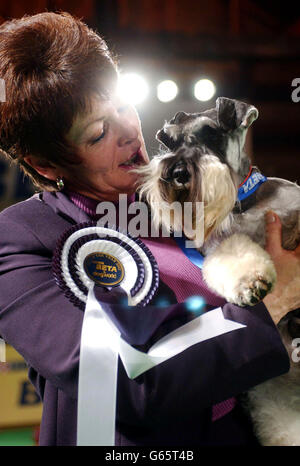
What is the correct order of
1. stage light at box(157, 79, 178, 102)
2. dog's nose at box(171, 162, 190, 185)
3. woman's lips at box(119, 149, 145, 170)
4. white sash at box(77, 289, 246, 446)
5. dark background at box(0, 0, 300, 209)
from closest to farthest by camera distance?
1. white sash at box(77, 289, 246, 446)
2. dog's nose at box(171, 162, 190, 185)
3. woman's lips at box(119, 149, 145, 170)
4. stage light at box(157, 79, 178, 102)
5. dark background at box(0, 0, 300, 209)

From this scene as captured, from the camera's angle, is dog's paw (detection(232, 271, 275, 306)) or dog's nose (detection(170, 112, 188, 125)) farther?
dog's nose (detection(170, 112, 188, 125))

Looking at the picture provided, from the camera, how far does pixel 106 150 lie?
3.16ft

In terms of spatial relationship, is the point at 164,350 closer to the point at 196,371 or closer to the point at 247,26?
the point at 196,371

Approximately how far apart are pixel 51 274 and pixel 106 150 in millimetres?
275

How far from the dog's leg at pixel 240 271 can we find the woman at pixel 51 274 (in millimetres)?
27

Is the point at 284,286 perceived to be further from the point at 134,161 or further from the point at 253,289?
the point at 134,161

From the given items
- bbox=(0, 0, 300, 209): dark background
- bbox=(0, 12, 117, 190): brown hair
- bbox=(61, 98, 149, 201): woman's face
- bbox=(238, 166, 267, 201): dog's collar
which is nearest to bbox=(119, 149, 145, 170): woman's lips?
bbox=(61, 98, 149, 201): woman's face

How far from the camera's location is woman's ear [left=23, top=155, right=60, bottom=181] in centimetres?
101

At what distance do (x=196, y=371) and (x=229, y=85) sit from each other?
2.61 meters

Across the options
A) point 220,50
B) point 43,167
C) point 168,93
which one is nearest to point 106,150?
point 43,167

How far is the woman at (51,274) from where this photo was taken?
789 mm

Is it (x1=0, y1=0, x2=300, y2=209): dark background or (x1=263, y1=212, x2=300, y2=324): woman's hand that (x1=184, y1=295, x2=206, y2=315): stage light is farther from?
(x1=0, y1=0, x2=300, y2=209): dark background

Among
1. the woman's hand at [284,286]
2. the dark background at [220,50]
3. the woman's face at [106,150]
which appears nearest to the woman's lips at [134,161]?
the woman's face at [106,150]
